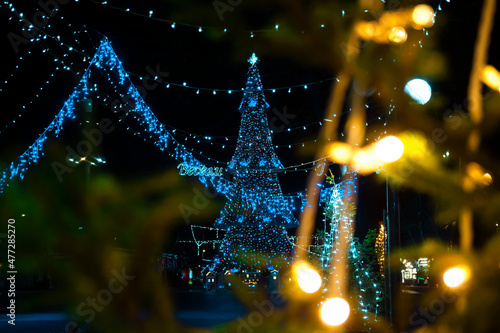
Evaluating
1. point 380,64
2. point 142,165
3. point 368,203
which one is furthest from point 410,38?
point 142,165

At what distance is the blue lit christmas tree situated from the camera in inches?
1120

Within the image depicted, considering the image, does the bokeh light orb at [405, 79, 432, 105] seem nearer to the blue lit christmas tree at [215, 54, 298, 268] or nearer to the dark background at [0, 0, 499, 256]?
the dark background at [0, 0, 499, 256]

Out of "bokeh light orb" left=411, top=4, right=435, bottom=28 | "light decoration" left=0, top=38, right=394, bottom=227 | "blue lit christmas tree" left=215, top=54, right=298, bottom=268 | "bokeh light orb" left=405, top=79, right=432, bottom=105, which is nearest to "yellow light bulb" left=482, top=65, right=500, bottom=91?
"bokeh light orb" left=405, top=79, right=432, bottom=105

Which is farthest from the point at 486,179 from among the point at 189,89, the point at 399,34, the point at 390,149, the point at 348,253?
the point at 189,89

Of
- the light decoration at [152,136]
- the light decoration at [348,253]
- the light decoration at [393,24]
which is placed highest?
the light decoration at [152,136]

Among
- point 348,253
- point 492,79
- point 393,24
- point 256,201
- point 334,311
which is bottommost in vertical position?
point 334,311

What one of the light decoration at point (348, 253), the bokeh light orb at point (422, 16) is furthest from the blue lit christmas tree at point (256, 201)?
the bokeh light orb at point (422, 16)

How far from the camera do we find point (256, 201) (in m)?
29.2

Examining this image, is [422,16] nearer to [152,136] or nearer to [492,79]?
[492,79]

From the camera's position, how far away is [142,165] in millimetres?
29719

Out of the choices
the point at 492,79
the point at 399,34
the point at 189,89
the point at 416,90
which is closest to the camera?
the point at 399,34

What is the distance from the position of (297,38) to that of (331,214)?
13.5 m

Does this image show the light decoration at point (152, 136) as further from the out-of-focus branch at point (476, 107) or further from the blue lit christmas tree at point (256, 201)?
the out-of-focus branch at point (476, 107)

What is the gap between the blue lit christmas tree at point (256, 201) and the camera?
28.5 m
